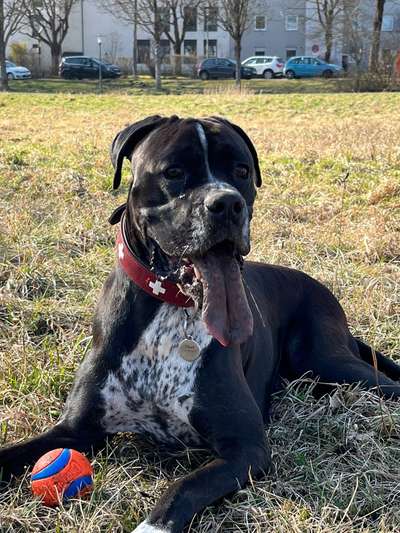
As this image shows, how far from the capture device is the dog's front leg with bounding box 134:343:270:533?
8.51ft

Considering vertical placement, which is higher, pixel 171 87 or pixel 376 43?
pixel 376 43

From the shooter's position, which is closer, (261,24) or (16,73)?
Result: (16,73)

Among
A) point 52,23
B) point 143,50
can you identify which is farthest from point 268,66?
point 52,23

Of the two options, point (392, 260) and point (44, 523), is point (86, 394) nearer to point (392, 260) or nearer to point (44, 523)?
point (44, 523)

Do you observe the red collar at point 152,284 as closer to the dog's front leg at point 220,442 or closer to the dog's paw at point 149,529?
the dog's front leg at point 220,442

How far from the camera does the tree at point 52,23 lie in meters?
47.9

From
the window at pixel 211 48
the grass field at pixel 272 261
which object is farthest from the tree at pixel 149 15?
the grass field at pixel 272 261

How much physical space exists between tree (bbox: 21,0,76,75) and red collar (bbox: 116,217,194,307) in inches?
1803

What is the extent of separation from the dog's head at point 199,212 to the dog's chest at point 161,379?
0.24 metres

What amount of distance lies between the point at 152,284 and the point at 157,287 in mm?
24

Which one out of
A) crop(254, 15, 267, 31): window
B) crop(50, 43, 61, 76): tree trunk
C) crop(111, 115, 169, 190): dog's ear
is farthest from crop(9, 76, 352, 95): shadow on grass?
crop(111, 115, 169, 190): dog's ear

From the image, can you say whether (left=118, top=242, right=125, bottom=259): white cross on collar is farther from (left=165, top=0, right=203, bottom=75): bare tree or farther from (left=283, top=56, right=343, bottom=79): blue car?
(left=283, top=56, right=343, bottom=79): blue car

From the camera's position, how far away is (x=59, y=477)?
278 cm

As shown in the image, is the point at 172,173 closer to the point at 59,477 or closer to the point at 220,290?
the point at 220,290
